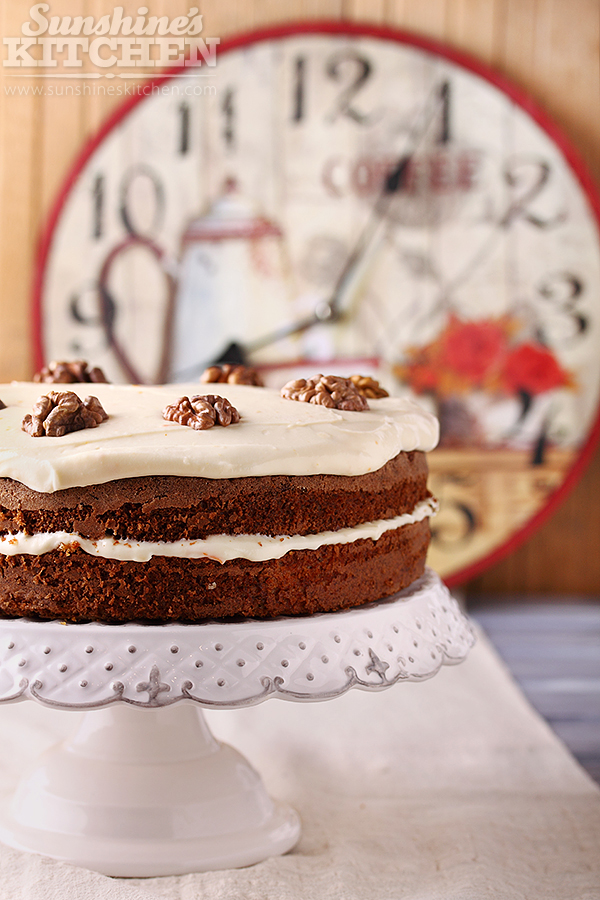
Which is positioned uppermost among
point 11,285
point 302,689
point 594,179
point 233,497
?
point 594,179

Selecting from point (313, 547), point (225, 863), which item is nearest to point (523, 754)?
point (225, 863)

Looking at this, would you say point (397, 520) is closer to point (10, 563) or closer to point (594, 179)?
point (10, 563)

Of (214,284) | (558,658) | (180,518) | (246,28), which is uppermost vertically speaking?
(246,28)

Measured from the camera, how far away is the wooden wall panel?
131 inches

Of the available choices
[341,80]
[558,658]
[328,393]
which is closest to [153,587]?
[328,393]

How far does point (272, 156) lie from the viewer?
3.31 m

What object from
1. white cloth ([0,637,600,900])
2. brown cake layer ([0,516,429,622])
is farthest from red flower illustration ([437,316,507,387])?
brown cake layer ([0,516,429,622])

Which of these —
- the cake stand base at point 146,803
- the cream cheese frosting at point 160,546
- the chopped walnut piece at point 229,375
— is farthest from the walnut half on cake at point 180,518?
the chopped walnut piece at point 229,375

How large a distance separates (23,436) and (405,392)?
218 cm

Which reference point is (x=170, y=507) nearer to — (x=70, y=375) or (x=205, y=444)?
(x=205, y=444)

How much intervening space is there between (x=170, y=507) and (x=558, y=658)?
2032 millimetres

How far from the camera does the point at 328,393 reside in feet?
5.30

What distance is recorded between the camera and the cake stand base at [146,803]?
5.18 ft

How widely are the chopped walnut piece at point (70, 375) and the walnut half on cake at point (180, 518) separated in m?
0.41
